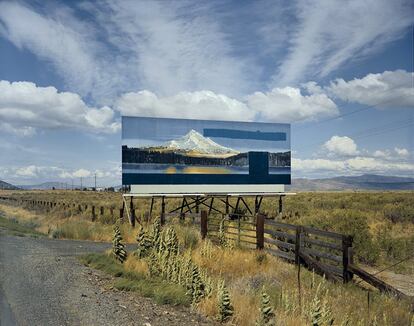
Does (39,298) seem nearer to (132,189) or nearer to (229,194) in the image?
(132,189)

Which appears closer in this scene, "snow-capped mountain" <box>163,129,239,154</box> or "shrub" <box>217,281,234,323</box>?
"shrub" <box>217,281,234,323</box>

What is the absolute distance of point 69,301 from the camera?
7.48 m

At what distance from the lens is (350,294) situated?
8.63m

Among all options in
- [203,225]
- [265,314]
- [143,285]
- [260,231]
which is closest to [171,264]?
[143,285]

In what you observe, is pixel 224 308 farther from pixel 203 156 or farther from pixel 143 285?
pixel 203 156

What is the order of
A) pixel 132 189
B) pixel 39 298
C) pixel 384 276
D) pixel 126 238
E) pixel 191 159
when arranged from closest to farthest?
pixel 39 298 → pixel 384 276 → pixel 126 238 → pixel 132 189 → pixel 191 159

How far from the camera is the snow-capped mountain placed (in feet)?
82.4

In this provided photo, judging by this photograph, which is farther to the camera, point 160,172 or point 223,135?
point 223,135

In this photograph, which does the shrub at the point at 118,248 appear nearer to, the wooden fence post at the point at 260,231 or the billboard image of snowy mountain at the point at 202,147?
the wooden fence post at the point at 260,231

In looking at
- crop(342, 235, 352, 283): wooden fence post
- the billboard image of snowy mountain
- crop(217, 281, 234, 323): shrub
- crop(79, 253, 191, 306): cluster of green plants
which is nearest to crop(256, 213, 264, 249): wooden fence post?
crop(342, 235, 352, 283): wooden fence post

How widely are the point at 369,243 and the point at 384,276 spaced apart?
8.83ft

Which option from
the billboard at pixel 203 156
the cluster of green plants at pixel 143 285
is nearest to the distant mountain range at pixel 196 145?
the billboard at pixel 203 156

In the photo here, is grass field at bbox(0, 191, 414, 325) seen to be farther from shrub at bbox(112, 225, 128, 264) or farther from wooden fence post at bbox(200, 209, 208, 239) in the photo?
wooden fence post at bbox(200, 209, 208, 239)

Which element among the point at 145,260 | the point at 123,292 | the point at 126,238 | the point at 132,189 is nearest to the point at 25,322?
the point at 123,292
